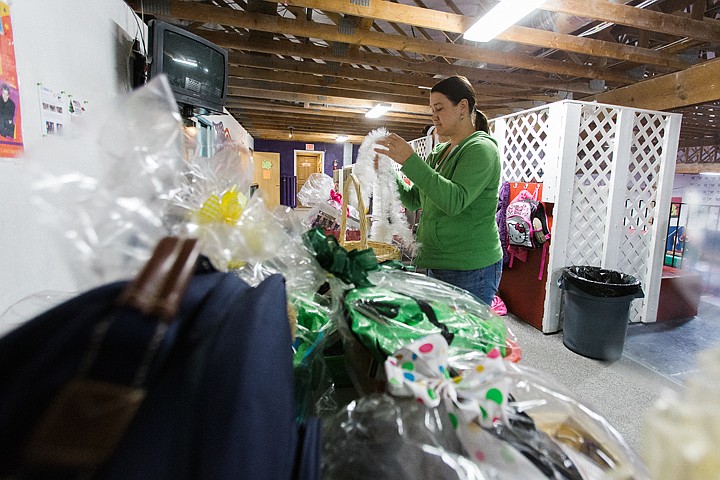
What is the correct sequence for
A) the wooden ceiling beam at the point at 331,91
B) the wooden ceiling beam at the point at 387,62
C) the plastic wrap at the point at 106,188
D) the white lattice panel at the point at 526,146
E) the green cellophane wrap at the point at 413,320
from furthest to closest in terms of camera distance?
1. the wooden ceiling beam at the point at 331,91
2. the wooden ceiling beam at the point at 387,62
3. the white lattice panel at the point at 526,146
4. the green cellophane wrap at the point at 413,320
5. the plastic wrap at the point at 106,188

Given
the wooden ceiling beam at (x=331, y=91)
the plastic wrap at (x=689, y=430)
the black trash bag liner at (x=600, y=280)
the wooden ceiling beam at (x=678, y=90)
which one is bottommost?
the black trash bag liner at (x=600, y=280)

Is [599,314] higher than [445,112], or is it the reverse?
[445,112]

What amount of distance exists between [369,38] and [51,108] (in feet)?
7.87

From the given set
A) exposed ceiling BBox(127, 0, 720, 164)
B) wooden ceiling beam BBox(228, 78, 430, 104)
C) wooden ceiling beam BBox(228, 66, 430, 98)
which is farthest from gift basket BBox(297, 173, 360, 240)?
wooden ceiling beam BBox(228, 78, 430, 104)

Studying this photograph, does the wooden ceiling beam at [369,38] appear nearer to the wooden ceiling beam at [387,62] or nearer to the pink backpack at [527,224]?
the wooden ceiling beam at [387,62]

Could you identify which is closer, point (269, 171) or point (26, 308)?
point (26, 308)

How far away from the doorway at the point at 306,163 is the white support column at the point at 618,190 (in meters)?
8.57

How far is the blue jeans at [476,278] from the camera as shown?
1337 mm

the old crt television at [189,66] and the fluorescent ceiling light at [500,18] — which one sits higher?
the fluorescent ceiling light at [500,18]

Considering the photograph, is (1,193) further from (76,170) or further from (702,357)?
(702,357)

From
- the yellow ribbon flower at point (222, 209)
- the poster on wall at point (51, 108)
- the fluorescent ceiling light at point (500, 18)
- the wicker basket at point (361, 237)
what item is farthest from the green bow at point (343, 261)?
the fluorescent ceiling light at point (500, 18)

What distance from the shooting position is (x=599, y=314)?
101 inches

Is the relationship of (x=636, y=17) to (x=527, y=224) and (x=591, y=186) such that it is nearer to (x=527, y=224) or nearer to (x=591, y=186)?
(x=591, y=186)

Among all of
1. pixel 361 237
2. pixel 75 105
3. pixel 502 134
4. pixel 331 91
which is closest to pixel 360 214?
pixel 361 237
